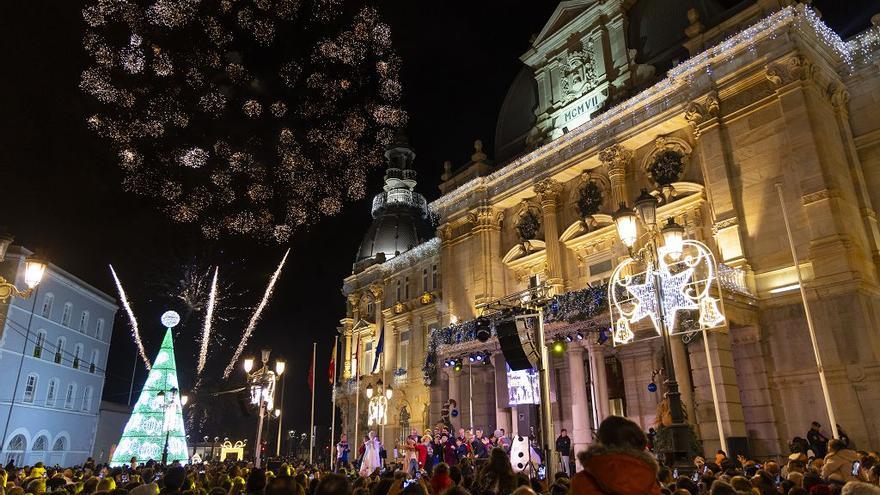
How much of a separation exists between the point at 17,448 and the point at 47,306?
962cm

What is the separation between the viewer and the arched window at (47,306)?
38969 mm

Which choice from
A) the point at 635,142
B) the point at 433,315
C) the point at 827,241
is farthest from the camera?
the point at 433,315

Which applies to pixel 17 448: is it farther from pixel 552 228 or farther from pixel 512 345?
pixel 552 228

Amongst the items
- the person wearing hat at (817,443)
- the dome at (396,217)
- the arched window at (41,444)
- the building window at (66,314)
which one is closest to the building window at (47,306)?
the building window at (66,314)

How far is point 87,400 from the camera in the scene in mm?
45688

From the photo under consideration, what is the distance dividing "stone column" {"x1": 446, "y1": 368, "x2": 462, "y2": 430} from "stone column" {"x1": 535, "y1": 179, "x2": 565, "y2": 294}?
268 inches

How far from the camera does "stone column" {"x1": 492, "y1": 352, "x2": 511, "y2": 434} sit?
2622 cm

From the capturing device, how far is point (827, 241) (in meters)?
18.8

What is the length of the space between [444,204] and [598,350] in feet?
52.0

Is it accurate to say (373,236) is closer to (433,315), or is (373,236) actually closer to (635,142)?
(433,315)

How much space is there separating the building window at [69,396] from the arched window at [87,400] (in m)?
2.12

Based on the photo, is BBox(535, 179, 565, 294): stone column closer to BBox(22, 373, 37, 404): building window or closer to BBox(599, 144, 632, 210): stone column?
BBox(599, 144, 632, 210): stone column

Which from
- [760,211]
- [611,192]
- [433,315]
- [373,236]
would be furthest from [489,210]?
[373,236]

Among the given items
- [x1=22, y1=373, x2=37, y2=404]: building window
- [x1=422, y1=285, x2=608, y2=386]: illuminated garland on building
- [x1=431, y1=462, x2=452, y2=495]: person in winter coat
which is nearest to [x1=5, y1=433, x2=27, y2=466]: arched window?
[x1=22, y1=373, x2=37, y2=404]: building window
